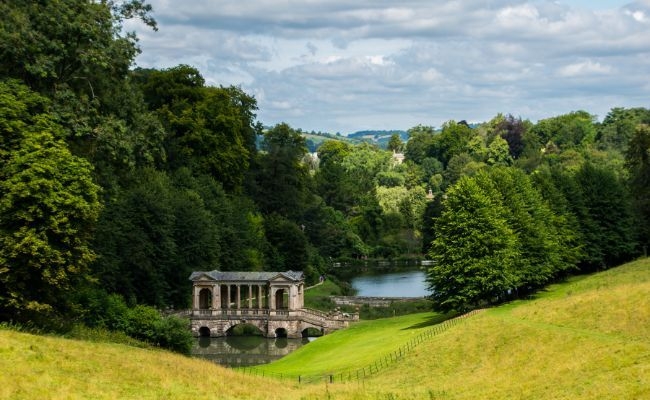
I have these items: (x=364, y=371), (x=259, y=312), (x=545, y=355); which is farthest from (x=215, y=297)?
(x=545, y=355)

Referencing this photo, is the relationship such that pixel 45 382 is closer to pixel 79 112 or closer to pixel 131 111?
pixel 79 112

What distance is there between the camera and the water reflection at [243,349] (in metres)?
81.2

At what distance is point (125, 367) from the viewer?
45000 millimetres

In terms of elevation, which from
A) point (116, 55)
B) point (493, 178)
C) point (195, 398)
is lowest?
point (195, 398)

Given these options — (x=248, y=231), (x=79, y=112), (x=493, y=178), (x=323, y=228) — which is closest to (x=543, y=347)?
(x=79, y=112)

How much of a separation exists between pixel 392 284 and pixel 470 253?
6210cm

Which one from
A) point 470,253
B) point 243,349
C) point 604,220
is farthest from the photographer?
point 604,220

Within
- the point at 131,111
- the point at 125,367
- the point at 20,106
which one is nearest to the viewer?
the point at 125,367

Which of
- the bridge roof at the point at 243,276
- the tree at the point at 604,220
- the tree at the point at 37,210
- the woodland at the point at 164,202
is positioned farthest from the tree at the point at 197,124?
the tree at the point at 37,210

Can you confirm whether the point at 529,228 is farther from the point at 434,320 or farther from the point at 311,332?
the point at 311,332

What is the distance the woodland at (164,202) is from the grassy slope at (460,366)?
9498mm

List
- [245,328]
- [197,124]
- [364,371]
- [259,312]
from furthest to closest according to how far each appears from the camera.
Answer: [197,124]
[245,328]
[259,312]
[364,371]

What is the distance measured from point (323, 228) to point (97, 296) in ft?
260

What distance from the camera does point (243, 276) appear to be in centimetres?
9688
